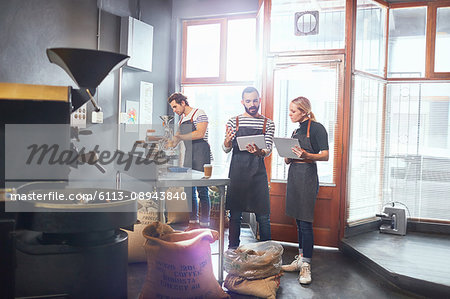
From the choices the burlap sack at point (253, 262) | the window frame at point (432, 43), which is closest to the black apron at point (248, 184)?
the burlap sack at point (253, 262)

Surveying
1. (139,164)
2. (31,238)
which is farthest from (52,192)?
(139,164)

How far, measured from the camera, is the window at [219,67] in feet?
16.3

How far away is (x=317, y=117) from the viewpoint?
4.07 meters

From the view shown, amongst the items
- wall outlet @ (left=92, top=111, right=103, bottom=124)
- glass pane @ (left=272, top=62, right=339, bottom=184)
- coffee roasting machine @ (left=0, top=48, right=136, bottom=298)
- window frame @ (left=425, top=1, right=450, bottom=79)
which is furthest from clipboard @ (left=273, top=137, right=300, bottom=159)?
window frame @ (left=425, top=1, right=450, bottom=79)

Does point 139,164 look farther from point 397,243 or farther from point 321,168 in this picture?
point 397,243

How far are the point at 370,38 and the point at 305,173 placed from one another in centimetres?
206

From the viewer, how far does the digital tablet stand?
303 centimetres

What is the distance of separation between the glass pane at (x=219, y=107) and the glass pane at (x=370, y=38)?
5.12 feet

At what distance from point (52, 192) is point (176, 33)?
3.84 m

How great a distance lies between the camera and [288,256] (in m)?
3.62

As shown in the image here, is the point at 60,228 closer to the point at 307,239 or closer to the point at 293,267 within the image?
the point at 307,239

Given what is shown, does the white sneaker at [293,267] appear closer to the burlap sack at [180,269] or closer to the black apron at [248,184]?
the black apron at [248,184]

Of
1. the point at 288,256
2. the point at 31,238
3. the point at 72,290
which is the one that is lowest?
the point at 288,256

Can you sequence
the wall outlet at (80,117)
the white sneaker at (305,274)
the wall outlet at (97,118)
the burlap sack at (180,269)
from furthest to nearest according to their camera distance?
the wall outlet at (97,118), the wall outlet at (80,117), the white sneaker at (305,274), the burlap sack at (180,269)
